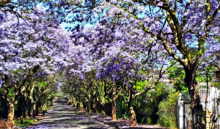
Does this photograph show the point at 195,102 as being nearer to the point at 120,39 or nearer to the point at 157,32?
the point at 157,32

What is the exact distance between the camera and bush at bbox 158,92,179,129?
1887 centimetres

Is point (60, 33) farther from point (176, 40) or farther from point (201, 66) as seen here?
point (176, 40)

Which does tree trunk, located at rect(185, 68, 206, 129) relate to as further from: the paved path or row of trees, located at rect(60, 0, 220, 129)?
the paved path

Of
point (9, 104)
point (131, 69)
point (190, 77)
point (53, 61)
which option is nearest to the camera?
point (190, 77)

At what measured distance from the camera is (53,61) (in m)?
21.6

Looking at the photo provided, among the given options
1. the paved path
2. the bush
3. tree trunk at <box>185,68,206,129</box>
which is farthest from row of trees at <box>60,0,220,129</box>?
the paved path

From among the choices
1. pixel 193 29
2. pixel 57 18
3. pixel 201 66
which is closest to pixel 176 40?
pixel 193 29

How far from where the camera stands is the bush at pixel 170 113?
1887 cm

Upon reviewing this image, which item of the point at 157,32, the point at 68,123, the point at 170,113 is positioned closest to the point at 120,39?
the point at 157,32

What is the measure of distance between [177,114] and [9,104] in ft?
44.0

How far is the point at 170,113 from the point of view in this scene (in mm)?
19719

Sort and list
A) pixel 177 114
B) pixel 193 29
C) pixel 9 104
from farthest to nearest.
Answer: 1. pixel 9 104
2. pixel 177 114
3. pixel 193 29

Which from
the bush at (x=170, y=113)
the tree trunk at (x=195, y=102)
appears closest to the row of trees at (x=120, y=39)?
the tree trunk at (x=195, y=102)

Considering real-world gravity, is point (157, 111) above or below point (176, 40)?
below
